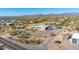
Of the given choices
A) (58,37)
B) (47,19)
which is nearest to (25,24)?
(47,19)

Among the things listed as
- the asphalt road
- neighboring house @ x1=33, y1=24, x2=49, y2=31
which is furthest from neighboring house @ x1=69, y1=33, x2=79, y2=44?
the asphalt road

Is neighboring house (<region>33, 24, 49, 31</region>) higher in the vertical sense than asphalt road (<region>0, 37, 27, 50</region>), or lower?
higher

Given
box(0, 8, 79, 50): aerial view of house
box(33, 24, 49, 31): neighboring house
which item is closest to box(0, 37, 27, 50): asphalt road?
box(0, 8, 79, 50): aerial view of house

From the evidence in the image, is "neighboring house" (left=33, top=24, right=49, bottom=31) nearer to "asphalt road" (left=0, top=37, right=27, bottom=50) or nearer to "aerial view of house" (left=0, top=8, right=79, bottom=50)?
"aerial view of house" (left=0, top=8, right=79, bottom=50)

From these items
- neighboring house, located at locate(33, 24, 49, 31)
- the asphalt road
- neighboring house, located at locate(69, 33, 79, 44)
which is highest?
neighboring house, located at locate(33, 24, 49, 31)

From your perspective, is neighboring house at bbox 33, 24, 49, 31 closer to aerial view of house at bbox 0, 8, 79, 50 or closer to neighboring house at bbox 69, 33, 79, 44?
aerial view of house at bbox 0, 8, 79, 50

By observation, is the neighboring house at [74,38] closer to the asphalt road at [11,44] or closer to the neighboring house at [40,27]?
the neighboring house at [40,27]

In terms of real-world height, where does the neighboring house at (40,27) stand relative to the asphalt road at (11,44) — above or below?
above

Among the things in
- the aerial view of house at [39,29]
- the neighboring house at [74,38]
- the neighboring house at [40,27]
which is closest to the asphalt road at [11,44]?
the aerial view of house at [39,29]

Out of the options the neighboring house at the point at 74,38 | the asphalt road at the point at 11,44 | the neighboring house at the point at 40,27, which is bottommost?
the asphalt road at the point at 11,44

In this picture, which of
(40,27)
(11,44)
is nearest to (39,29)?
(40,27)
